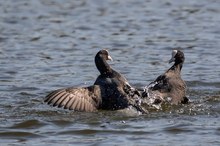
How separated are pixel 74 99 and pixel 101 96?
16.8 inches

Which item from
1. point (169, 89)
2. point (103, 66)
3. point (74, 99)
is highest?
point (103, 66)

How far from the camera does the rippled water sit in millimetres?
8961

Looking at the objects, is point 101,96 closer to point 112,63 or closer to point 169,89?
point 169,89

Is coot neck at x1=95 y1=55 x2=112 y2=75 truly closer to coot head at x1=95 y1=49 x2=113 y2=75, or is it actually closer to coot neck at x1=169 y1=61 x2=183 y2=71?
coot head at x1=95 y1=49 x2=113 y2=75

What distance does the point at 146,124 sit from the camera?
9273 millimetres

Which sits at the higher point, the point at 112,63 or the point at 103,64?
the point at 103,64

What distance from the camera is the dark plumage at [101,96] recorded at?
968 centimetres

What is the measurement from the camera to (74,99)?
9734 mm

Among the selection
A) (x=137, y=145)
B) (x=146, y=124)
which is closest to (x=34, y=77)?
(x=146, y=124)

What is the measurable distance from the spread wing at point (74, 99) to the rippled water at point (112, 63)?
126 millimetres

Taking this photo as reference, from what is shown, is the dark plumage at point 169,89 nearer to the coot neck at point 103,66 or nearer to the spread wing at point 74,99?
the coot neck at point 103,66

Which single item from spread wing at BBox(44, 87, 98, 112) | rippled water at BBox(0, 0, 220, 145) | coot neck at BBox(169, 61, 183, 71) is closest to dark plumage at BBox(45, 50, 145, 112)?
spread wing at BBox(44, 87, 98, 112)

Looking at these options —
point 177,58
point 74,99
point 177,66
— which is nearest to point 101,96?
point 74,99

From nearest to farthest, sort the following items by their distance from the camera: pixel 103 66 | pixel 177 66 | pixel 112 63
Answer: pixel 103 66
pixel 177 66
pixel 112 63
